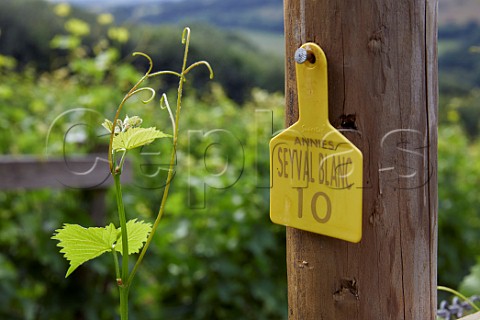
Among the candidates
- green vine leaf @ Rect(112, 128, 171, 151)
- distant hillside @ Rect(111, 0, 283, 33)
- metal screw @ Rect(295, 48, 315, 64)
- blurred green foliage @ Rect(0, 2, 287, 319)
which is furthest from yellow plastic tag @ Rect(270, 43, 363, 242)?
distant hillside @ Rect(111, 0, 283, 33)

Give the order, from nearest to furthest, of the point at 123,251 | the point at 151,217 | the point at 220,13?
the point at 123,251 → the point at 151,217 → the point at 220,13

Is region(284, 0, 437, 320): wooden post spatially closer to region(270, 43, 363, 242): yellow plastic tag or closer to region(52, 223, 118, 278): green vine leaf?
region(270, 43, 363, 242): yellow plastic tag

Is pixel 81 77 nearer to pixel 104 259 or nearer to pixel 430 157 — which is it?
pixel 104 259

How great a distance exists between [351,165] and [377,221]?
0.26ft

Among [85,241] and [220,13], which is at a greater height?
[220,13]

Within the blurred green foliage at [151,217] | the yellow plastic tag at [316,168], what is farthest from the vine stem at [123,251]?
the blurred green foliage at [151,217]

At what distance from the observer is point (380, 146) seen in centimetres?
71

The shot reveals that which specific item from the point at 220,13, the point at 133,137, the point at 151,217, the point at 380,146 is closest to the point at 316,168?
the point at 380,146

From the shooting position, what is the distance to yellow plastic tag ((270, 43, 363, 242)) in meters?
0.69

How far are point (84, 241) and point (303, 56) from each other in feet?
1.01

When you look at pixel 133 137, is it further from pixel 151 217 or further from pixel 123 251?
pixel 151 217

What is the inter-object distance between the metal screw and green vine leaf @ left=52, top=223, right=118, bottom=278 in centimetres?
Result: 27

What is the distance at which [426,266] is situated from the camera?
29.8 inches

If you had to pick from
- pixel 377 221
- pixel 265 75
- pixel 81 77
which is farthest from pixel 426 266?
pixel 265 75
